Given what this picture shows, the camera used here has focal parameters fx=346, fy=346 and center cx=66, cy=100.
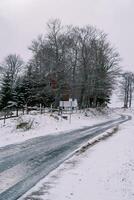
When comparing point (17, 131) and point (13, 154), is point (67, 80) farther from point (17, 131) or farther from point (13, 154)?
point (13, 154)

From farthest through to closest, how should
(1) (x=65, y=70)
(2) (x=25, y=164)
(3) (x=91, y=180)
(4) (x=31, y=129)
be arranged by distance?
(1) (x=65, y=70) < (4) (x=31, y=129) < (2) (x=25, y=164) < (3) (x=91, y=180)

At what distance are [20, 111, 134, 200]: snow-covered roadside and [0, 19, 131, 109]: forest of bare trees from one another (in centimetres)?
3491

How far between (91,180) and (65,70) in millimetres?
40412

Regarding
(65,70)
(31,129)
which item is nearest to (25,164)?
(31,129)

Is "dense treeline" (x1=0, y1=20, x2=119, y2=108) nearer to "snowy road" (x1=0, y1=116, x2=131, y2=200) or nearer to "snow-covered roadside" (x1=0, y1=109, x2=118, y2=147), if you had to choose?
"snow-covered roadside" (x1=0, y1=109, x2=118, y2=147)

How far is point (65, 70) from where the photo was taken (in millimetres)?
50062

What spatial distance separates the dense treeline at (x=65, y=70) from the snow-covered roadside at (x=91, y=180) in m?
35.5

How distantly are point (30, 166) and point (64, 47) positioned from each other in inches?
1560

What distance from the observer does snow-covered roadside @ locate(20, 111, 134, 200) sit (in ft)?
27.9

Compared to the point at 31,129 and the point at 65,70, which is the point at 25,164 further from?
the point at 65,70

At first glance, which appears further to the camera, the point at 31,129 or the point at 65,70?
the point at 65,70

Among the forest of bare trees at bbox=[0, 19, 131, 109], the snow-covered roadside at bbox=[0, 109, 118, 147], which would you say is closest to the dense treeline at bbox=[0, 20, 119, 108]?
the forest of bare trees at bbox=[0, 19, 131, 109]

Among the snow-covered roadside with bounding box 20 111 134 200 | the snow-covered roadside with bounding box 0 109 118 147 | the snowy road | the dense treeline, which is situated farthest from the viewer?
the dense treeline

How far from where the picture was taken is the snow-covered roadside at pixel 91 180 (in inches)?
335
